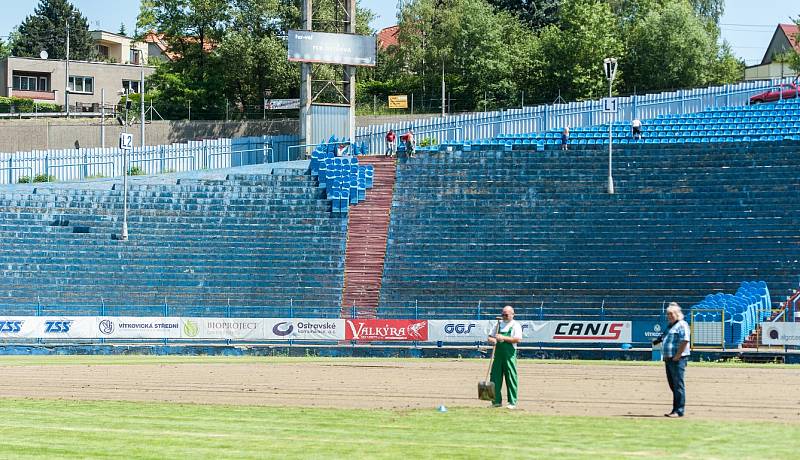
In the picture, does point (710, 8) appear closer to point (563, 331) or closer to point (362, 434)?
point (563, 331)

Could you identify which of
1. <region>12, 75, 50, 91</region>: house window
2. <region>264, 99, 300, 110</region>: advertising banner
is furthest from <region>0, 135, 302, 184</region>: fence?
<region>12, 75, 50, 91</region>: house window

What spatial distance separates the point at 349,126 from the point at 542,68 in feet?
62.1

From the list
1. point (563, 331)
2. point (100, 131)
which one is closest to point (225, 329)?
point (563, 331)

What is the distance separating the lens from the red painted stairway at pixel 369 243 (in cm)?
3753

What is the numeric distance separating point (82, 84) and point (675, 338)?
2717 inches

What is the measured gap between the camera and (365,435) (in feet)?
49.1

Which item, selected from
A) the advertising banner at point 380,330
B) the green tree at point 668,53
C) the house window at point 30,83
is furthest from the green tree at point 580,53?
the house window at point 30,83

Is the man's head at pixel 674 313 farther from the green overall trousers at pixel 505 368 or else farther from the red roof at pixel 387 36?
the red roof at pixel 387 36

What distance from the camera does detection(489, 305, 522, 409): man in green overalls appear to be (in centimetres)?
1719

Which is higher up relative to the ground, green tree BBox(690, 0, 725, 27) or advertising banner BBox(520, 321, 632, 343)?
green tree BBox(690, 0, 725, 27)

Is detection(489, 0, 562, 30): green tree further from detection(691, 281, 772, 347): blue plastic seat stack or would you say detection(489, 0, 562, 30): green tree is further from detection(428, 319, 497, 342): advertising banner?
detection(428, 319, 497, 342): advertising banner

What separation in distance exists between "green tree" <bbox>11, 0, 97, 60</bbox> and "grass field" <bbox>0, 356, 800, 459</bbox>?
272ft

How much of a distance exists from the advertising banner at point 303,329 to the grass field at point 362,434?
14.7m

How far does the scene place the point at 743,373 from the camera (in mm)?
24469
